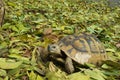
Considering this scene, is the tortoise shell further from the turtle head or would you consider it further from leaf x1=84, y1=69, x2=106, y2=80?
leaf x1=84, y1=69, x2=106, y2=80

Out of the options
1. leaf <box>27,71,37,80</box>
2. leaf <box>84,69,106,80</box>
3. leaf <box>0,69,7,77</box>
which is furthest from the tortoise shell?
leaf <box>0,69,7,77</box>

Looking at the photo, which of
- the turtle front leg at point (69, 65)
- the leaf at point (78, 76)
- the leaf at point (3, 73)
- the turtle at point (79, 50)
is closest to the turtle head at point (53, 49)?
the turtle at point (79, 50)

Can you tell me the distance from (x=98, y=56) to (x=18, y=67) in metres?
0.95

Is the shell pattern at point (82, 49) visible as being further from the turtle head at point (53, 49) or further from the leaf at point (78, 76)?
the leaf at point (78, 76)

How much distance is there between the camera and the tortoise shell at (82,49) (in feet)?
9.77

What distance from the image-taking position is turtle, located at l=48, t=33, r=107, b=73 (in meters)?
2.93

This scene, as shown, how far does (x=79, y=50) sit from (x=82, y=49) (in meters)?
0.05

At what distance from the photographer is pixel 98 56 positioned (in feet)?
10.5

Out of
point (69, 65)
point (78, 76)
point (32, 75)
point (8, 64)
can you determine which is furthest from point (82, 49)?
point (8, 64)

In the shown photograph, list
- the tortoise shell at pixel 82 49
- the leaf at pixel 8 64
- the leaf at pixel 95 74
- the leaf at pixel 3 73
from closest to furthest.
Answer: the leaf at pixel 3 73 < the leaf at pixel 8 64 < the leaf at pixel 95 74 < the tortoise shell at pixel 82 49

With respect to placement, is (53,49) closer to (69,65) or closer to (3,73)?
(69,65)

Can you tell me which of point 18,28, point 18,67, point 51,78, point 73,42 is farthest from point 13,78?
point 18,28

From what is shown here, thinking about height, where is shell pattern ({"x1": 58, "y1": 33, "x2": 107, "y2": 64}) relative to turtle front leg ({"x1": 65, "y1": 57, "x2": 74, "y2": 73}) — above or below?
A: above

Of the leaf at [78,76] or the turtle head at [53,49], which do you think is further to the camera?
the turtle head at [53,49]
